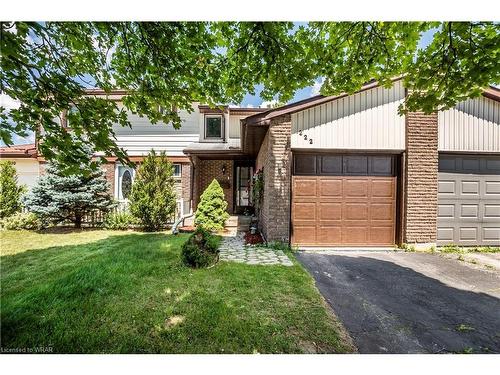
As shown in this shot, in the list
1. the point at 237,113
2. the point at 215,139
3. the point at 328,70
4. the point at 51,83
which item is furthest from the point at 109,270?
the point at 237,113

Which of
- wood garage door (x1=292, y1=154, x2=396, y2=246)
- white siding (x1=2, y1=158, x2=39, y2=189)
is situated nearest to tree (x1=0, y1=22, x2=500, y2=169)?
wood garage door (x1=292, y1=154, x2=396, y2=246)

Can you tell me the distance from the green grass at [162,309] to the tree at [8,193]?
573cm

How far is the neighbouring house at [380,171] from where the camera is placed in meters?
6.31

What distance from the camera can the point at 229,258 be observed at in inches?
207

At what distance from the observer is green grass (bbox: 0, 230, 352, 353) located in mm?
2342

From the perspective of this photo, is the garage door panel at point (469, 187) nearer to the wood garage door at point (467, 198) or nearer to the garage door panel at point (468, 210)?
the wood garage door at point (467, 198)

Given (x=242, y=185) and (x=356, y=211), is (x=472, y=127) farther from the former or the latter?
(x=242, y=185)

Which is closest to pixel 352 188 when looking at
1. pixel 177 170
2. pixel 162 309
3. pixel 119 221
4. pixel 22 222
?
pixel 162 309

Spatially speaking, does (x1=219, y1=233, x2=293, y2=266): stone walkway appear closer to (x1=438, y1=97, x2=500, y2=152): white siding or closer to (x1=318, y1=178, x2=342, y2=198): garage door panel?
(x1=318, y1=178, x2=342, y2=198): garage door panel

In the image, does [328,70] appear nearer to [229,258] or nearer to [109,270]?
[229,258]

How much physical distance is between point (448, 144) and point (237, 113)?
9.23 metres

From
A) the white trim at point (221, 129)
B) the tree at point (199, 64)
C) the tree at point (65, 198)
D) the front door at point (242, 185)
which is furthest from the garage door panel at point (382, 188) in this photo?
the tree at point (65, 198)

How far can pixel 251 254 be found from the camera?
5637mm

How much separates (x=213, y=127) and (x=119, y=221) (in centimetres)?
635
